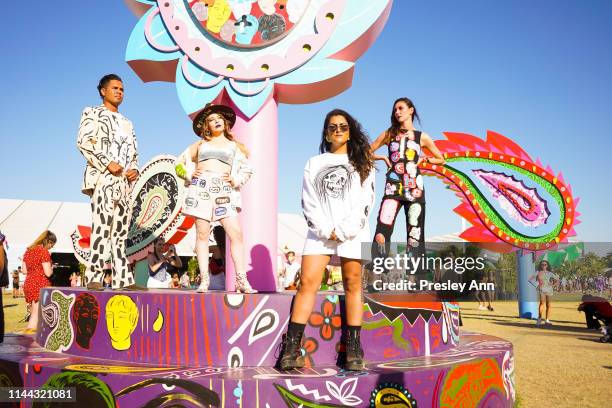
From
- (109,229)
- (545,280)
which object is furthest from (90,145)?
(545,280)

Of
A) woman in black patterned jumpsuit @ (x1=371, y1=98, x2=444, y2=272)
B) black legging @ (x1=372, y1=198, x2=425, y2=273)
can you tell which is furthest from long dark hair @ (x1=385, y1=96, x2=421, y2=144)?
black legging @ (x1=372, y1=198, x2=425, y2=273)

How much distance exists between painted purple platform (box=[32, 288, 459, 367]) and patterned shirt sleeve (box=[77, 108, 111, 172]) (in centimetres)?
116

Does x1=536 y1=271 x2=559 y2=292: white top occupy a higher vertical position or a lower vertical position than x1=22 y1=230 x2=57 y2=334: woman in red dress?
lower

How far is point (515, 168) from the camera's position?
1247 centimetres

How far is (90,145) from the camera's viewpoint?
4371mm

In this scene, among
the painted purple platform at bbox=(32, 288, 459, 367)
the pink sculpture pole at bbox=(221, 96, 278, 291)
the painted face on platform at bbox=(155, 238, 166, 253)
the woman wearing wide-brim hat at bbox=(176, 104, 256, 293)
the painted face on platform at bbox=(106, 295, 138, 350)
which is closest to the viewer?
the painted purple platform at bbox=(32, 288, 459, 367)

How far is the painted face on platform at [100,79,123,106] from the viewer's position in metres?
4.64

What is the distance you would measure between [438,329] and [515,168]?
9.70 meters

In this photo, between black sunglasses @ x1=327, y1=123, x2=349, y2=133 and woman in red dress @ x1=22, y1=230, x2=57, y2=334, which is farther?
woman in red dress @ x1=22, y1=230, x2=57, y2=334

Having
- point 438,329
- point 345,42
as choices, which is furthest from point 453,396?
point 345,42

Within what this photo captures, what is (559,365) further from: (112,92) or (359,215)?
(112,92)

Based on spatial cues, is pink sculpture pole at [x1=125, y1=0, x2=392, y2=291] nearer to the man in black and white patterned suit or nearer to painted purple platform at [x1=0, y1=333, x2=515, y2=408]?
the man in black and white patterned suit

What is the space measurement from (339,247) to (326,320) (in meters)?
0.56

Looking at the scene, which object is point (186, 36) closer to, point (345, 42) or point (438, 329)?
point (345, 42)
